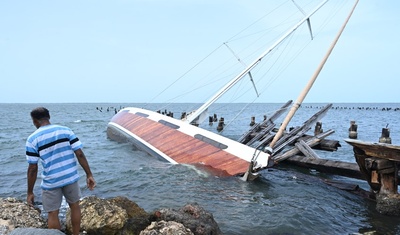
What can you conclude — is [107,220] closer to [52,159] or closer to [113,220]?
[113,220]

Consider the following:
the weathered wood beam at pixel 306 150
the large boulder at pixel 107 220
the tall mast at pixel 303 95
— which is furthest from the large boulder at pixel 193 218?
the weathered wood beam at pixel 306 150

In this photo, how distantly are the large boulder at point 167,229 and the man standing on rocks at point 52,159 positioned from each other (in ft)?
4.17

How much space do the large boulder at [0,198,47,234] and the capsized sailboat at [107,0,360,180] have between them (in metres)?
6.64

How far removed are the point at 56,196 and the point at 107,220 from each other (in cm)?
126

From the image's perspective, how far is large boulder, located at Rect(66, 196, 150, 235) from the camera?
5.57m

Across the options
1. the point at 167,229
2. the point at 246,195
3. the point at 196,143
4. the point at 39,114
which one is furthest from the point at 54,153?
the point at 196,143

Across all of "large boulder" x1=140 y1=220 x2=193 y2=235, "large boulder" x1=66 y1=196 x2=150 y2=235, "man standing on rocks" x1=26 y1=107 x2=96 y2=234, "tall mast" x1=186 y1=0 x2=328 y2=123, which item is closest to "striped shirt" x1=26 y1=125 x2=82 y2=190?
"man standing on rocks" x1=26 y1=107 x2=96 y2=234

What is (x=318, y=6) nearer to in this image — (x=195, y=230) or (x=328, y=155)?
(x=328, y=155)

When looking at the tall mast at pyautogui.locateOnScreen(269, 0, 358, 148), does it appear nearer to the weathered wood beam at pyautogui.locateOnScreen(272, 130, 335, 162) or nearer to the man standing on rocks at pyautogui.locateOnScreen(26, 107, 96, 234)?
the weathered wood beam at pyautogui.locateOnScreen(272, 130, 335, 162)

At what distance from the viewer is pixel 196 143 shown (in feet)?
45.2

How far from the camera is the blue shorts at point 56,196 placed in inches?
194

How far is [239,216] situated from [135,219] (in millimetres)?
3130

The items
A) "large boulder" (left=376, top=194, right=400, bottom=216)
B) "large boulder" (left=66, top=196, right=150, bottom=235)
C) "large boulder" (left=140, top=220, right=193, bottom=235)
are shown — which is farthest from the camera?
"large boulder" (left=376, top=194, right=400, bottom=216)

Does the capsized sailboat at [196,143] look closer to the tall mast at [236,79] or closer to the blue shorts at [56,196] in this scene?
the tall mast at [236,79]
